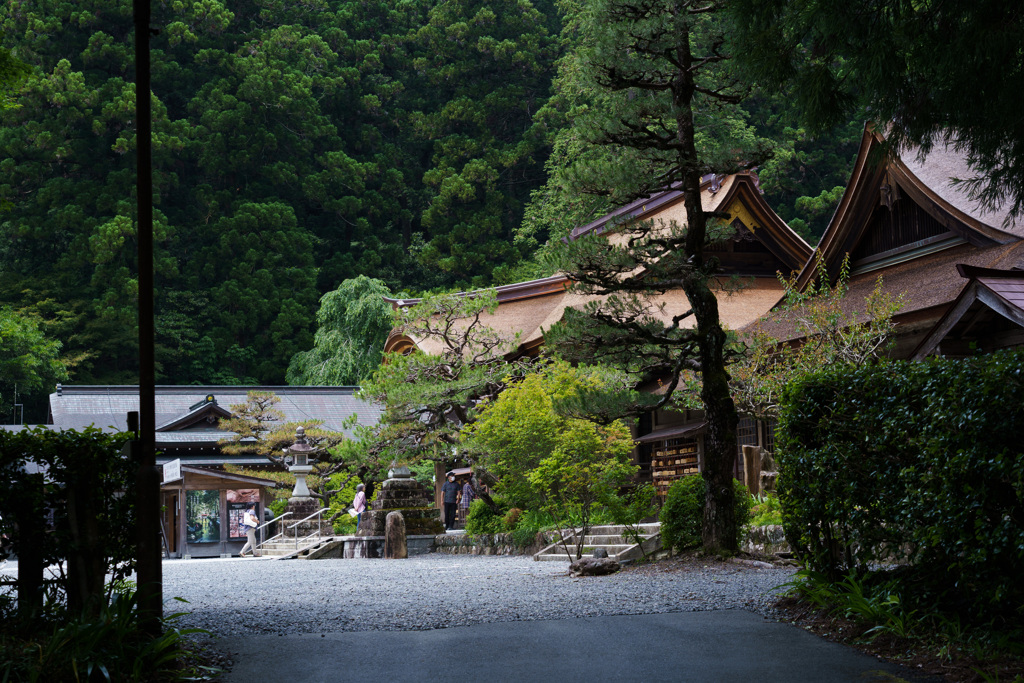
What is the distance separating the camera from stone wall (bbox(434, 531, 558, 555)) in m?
16.1

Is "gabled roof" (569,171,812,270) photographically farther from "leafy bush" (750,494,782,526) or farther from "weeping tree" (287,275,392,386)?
"weeping tree" (287,275,392,386)

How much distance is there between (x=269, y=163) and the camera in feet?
149

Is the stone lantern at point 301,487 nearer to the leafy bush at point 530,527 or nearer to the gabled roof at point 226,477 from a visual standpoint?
the gabled roof at point 226,477

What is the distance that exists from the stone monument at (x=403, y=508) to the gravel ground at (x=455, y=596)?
5.68m

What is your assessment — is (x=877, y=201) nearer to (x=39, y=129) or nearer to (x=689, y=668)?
(x=689, y=668)

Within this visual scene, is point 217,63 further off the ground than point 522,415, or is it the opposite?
point 217,63

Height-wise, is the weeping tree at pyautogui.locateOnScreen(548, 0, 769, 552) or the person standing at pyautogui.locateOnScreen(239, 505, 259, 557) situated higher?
the weeping tree at pyautogui.locateOnScreen(548, 0, 769, 552)

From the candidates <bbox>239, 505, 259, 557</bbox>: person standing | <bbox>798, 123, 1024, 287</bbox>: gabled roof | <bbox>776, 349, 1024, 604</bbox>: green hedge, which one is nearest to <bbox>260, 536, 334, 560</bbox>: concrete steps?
<bbox>239, 505, 259, 557</bbox>: person standing

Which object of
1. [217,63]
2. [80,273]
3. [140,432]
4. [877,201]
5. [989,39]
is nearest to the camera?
[989,39]

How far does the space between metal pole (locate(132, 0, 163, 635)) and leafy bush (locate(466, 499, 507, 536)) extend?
12898 mm

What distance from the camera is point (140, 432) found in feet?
19.0

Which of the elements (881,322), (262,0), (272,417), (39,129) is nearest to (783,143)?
(272,417)

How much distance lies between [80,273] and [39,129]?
6.86 metres

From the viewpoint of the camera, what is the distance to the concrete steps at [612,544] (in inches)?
491
